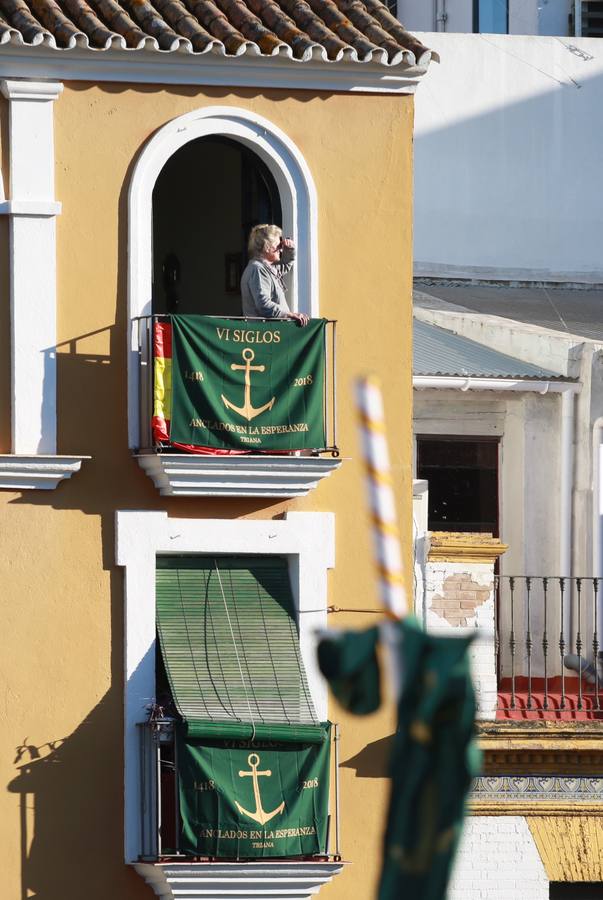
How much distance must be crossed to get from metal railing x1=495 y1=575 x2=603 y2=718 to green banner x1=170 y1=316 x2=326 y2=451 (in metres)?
3.36

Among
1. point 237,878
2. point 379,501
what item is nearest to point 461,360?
point 237,878

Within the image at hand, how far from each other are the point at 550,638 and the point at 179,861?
5.48m

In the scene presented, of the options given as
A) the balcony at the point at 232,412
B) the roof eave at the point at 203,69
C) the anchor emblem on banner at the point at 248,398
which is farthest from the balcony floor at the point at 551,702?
the roof eave at the point at 203,69

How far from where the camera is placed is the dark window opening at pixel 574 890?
2111 cm

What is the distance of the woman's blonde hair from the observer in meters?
19.4

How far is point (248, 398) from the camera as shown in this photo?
19.2 metres

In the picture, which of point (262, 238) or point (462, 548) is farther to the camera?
point (462, 548)

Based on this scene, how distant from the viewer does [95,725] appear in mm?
19250

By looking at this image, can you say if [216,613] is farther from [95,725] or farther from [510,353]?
[510,353]

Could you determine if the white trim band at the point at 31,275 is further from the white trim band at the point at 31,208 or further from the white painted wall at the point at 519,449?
the white painted wall at the point at 519,449

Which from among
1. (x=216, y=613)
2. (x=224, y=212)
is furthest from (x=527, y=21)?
(x=216, y=613)

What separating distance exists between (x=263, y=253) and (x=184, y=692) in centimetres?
343

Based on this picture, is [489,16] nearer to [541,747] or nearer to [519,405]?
[519,405]

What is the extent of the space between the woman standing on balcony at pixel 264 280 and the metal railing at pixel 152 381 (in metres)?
0.17
